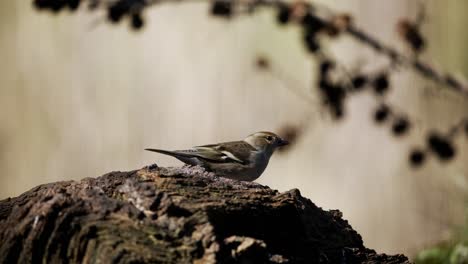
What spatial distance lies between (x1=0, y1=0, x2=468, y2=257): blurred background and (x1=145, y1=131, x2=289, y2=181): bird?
750 mm

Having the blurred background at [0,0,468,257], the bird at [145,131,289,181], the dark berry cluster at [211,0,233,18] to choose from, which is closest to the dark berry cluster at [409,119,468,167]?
the blurred background at [0,0,468,257]

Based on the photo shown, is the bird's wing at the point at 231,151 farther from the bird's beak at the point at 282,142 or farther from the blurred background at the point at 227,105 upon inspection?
the blurred background at the point at 227,105

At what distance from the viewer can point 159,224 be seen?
3.43 meters

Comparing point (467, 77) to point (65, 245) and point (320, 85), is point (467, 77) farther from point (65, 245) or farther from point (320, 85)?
point (65, 245)

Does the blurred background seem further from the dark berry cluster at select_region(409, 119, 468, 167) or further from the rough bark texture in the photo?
the rough bark texture

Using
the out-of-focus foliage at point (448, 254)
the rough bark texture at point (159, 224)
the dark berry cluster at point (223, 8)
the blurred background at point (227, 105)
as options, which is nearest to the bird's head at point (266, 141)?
the blurred background at point (227, 105)

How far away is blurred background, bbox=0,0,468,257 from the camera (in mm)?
8094

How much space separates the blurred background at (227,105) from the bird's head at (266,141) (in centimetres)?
20

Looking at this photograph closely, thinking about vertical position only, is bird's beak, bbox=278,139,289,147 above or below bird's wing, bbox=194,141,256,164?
above

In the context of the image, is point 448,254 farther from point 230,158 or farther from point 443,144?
point 230,158

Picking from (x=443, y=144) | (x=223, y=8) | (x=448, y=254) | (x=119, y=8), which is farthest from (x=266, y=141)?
(x=448, y=254)

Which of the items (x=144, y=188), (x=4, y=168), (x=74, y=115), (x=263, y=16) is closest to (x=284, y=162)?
(x=263, y=16)

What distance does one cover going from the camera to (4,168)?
32.3ft

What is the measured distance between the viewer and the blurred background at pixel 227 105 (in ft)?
26.6
